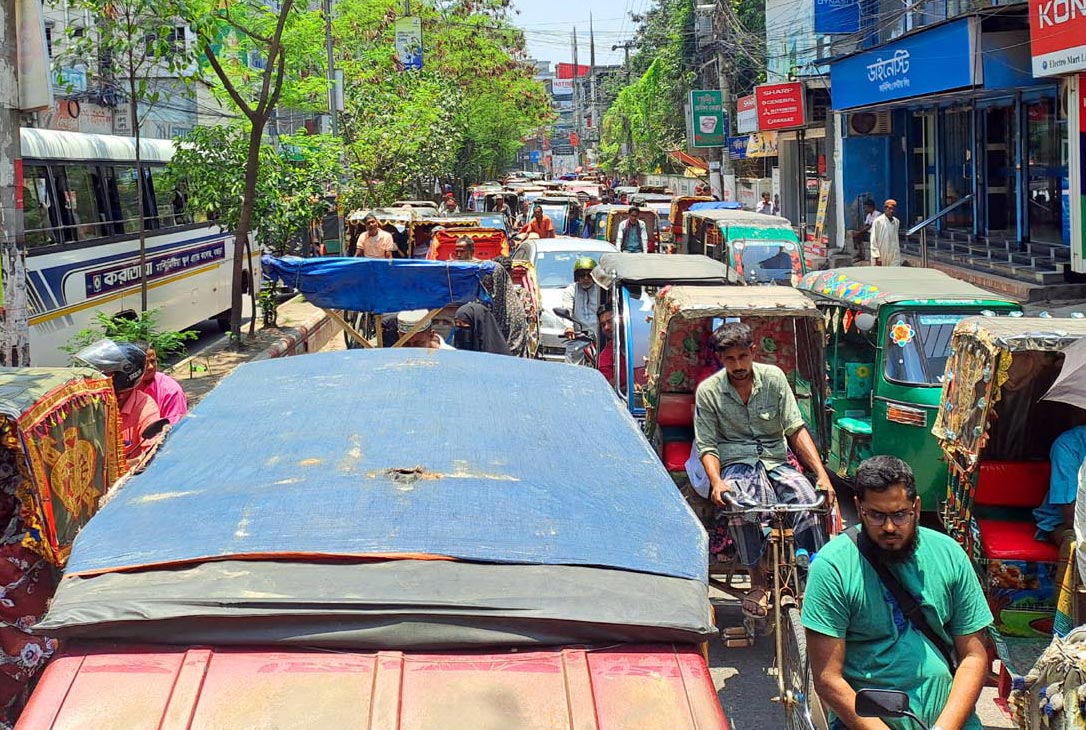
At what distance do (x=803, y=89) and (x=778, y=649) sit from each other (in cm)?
2919

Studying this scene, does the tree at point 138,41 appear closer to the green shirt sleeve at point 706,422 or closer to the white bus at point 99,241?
the white bus at point 99,241

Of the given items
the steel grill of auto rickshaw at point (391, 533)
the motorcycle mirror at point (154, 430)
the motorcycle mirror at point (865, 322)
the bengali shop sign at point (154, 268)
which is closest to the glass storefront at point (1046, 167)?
the bengali shop sign at point (154, 268)

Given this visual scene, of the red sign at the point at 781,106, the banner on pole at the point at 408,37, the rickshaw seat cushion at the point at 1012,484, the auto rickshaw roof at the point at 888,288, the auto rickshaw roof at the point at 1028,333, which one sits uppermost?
the banner on pole at the point at 408,37

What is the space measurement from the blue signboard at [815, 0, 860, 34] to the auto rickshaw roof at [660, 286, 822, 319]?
2235cm

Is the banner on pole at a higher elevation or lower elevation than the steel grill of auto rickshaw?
higher

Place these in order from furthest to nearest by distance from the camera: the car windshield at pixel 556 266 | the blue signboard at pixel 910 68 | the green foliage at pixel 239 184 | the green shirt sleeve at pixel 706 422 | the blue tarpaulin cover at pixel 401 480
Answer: the blue signboard at pixel 910 68 → the car windshield at pixel 556 266 → the green foliage at pixel 239 184 → the green shirt sleeve at pixel 706 422 → the blue tarpaulin cover at pixel 401 480

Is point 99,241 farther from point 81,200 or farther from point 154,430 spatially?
point 154,430

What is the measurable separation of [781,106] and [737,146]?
1092 cm

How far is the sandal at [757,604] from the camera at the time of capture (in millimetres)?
6391

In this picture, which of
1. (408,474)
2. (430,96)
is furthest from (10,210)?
(430,96)

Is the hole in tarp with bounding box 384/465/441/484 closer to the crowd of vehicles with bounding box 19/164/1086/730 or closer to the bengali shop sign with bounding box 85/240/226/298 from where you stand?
the crowd of vehicles with bounding box 19/164/1086/730

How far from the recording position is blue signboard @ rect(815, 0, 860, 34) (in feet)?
95.3

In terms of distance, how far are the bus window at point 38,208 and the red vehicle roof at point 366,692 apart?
37.8 ft

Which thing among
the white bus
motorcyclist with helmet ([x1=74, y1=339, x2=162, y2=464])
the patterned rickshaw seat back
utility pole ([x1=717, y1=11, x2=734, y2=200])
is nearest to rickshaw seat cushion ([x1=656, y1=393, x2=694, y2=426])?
the patterned rickshaw seat back
